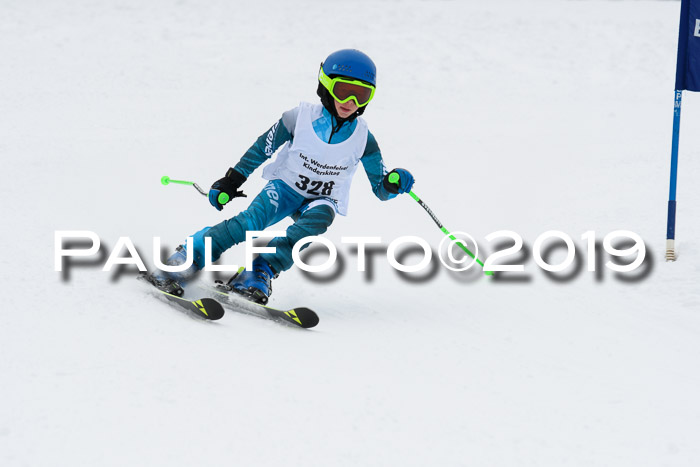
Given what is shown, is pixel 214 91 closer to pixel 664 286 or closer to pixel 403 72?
pixel 403 72

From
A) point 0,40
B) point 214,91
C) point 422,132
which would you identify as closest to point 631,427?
point 422,132

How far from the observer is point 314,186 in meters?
4.91

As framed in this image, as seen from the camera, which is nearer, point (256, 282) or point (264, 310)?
point (264, 310)

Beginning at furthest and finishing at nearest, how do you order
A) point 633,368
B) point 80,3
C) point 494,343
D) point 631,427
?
point 80,3
point 494,343
point 633,368
point 631,427

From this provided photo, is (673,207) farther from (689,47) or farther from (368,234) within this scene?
(368,234)

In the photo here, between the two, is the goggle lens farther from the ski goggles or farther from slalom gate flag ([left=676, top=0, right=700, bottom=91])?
slalom gate flag ([left=676, top=0, right=700, bottom=91])

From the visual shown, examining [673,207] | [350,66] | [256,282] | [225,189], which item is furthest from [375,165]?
[673,207]

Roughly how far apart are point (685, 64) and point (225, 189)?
3880mm

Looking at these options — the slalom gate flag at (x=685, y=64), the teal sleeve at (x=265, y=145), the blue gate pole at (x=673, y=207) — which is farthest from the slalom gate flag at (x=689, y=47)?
the teal sleeve at (x=265, y=145)

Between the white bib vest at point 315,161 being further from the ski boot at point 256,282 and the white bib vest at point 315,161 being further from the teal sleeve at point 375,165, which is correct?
the ski boot at point 256,282

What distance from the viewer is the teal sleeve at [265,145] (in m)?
4.89

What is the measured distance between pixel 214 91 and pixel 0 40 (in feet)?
14.8

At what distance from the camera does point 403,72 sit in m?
13.9

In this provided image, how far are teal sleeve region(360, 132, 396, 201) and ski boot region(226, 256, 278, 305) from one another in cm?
94
